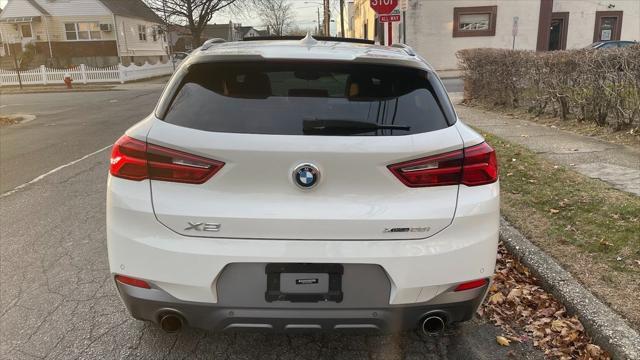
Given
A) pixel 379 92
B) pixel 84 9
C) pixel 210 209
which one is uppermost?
pixel 84 9

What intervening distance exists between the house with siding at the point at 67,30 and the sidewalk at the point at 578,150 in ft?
131

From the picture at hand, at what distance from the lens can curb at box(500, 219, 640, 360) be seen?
2844 millimetres

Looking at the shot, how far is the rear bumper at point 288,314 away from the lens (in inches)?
94.3

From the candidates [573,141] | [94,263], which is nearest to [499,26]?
[573,141]

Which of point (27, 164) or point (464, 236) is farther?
point (27, 164)

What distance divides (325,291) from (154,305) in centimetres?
83

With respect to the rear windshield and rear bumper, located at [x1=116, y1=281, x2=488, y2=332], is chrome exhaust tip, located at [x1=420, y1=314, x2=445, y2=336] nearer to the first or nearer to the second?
rear bumper, located at [x1=116, y1=281, x2=488, y2=332]

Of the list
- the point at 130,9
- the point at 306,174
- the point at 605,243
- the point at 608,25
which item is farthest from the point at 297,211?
the point at 130,9

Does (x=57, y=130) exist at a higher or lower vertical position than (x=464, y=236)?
lower

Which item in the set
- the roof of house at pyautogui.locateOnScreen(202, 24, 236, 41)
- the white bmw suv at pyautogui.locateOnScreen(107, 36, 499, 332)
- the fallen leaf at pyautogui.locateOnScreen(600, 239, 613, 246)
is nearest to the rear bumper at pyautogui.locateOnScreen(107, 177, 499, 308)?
the white bmw suv at pyautogui.locateOnScreen(107, 36, 499, 332)

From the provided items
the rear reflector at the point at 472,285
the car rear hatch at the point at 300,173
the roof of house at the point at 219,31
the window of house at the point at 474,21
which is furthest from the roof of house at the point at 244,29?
the rear reflector at the point at 472,285

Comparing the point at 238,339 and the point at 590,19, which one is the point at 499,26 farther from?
the point at 238,339

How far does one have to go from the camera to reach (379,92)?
258cm

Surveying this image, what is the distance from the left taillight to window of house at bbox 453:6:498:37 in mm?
29142
